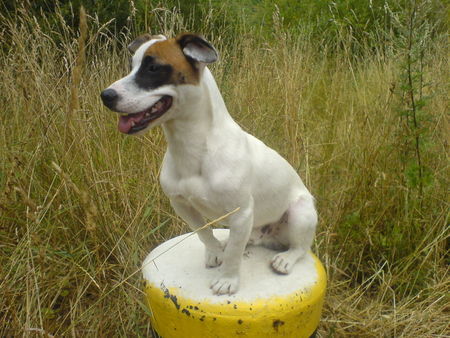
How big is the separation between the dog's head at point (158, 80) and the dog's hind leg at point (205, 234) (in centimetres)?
36

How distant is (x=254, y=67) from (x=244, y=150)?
178cm

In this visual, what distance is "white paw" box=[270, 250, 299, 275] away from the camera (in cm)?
150

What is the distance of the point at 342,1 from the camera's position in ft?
16.5

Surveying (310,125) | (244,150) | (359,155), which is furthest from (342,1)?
(244,150)

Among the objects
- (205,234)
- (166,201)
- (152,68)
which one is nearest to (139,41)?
(152,68)

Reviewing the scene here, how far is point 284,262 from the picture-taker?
1.51 metres

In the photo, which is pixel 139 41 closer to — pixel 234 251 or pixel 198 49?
pixel 198 49

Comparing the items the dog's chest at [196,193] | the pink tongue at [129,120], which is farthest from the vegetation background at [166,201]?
the pink tongue at [129,120]

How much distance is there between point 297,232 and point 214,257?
0.29 meters

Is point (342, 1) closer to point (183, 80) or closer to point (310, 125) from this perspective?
point (310, 125)

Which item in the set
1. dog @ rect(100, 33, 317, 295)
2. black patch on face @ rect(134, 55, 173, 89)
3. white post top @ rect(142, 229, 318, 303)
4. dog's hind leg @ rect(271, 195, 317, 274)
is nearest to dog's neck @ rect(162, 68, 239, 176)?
dog @ rect(100, 33, 317, 295)

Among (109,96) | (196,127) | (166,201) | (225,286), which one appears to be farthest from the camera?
(166,201)

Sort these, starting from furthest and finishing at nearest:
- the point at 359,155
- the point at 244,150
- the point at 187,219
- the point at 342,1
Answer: the point at 342,1
the point at 359,155
the point at 187,219
the point at 244,150

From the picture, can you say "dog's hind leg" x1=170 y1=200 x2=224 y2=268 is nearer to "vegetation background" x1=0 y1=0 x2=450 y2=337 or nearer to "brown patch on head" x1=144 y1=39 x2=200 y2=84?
"vegetation background" x1=0 y1=0 x2=450 y2=337
